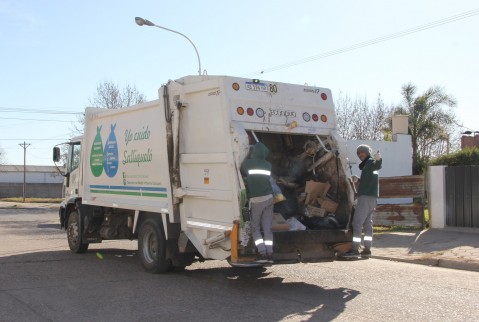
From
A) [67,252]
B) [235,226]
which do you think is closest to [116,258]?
[67,252]

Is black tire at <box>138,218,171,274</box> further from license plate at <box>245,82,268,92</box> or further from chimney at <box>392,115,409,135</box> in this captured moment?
chimney at <box>392,115,409,135</box>

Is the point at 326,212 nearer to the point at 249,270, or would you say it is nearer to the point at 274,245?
the point at 274,245

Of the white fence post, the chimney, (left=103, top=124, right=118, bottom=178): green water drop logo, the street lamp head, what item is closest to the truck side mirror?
(left=103, top=124, right=118, bottom=178): green water drop logo

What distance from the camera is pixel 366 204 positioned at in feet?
27.1

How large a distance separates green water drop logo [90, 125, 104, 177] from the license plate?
426 centimetres

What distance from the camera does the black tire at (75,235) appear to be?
1155cm

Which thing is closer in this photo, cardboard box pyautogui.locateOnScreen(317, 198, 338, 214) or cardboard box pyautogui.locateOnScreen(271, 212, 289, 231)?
cardboard box pyautogui.locateOnScreen(271, 212, 289, 231)

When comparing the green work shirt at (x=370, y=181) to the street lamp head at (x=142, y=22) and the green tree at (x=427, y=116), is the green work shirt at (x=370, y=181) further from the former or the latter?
the green tree at (x=427, y=116)

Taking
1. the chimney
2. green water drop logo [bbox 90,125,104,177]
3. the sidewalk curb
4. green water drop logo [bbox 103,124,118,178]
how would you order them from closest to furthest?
the sidewalk curb, green water drop logo [bbox 103,124,118,178], green water drop logo [bbox 90,125,104,177], the chimney

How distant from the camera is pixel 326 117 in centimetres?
874

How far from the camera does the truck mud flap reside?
741cm

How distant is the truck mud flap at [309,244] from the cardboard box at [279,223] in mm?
167

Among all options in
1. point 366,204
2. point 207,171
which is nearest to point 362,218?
point 366,204

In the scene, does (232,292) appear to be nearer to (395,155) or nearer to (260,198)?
(260,198)
